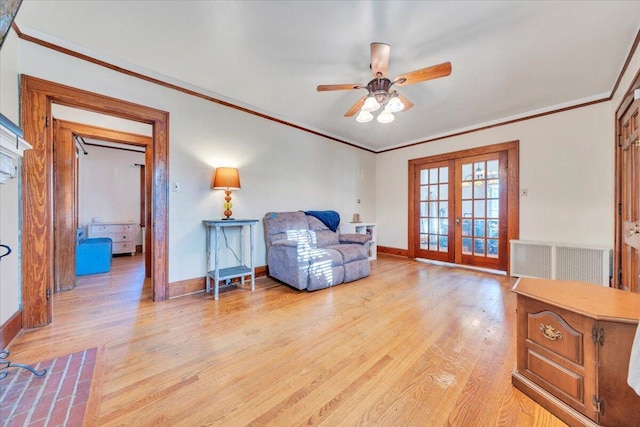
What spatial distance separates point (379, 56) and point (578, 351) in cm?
233

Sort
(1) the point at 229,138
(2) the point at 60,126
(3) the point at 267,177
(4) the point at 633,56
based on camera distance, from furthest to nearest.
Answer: (3) the point at 267,177
(1) the point at 229,138
(2) the point at 60,126
(4) the point at 633,56

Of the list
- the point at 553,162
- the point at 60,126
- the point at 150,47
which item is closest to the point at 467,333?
the point at 553,162

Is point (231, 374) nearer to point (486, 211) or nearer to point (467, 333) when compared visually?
point (467, 333)

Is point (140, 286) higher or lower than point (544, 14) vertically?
lower

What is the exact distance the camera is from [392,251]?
555cm

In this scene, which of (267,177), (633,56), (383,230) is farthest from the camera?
(383,230)

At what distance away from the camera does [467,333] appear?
6.73 feet

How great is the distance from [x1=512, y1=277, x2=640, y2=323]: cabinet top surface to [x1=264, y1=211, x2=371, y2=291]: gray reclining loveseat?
6.83 ft

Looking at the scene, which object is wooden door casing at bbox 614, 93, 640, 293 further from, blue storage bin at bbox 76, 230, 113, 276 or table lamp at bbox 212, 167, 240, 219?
blue storage bin at bbox 76, 230, 113, 276

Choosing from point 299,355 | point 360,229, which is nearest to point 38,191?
point 299,355

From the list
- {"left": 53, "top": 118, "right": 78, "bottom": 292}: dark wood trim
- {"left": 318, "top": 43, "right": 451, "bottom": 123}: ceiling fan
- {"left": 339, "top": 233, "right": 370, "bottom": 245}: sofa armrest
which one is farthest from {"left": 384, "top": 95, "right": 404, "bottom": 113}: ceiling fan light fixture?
{"left": 53, "top": 118, "right": 78, "bottom": 292}: dark wood trim

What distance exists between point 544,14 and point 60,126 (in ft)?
17.2

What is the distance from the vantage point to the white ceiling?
1.82 meters

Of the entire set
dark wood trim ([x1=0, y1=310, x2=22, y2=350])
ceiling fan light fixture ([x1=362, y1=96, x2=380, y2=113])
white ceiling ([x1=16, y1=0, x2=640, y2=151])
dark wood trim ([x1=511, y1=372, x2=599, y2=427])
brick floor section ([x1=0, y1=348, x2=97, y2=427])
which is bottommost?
brick floor section ([x1=0, y1=348, x2=97, y2=427])
